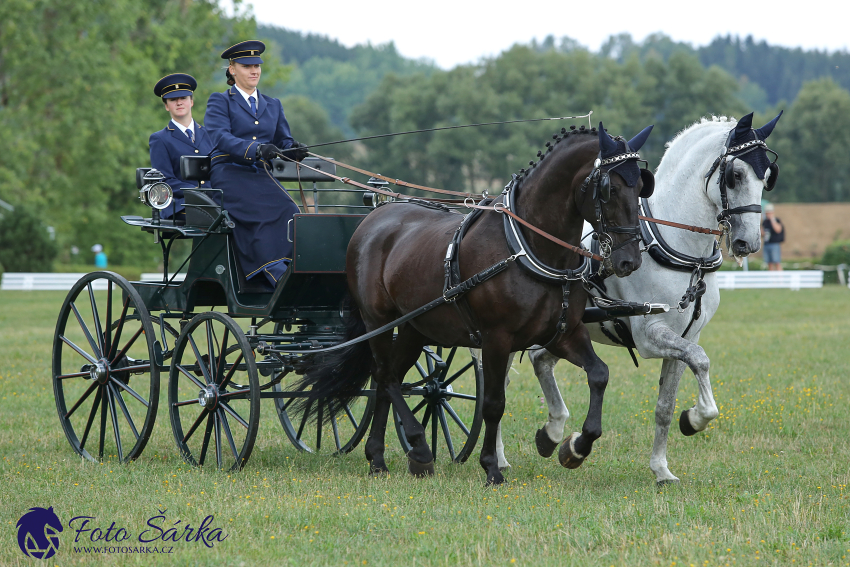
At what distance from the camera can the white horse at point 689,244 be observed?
19.5 ft

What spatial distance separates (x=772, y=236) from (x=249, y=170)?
21363 mm

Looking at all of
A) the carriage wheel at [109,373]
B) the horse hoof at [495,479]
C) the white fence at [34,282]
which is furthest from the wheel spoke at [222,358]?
the white fence at [34,282]

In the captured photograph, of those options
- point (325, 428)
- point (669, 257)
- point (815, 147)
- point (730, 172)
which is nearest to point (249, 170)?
point (325, 428)

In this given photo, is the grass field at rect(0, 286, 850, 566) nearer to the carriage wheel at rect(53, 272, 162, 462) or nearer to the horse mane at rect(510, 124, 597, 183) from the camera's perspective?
the carriage wheel at rect(53, 272, 162, 462)

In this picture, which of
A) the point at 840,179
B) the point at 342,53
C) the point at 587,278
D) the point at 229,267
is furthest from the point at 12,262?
the point at 342,53

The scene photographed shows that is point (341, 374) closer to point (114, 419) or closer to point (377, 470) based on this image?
point (377, 470)

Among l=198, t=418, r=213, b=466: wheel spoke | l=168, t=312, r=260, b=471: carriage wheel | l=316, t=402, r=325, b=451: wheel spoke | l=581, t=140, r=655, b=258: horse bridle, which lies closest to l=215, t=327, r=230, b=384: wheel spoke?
l=168, t=312, r=260, b=471: carriage wheel

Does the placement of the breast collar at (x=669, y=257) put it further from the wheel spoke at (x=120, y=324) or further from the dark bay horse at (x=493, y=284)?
the wheel spoke at (x=120, y=324)

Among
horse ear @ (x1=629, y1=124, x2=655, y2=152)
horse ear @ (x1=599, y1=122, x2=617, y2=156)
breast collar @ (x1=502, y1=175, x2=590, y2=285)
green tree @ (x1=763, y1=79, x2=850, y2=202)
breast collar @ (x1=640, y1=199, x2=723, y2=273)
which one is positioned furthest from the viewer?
green tree @ (x1=763, y1=79, x2=850, y2=202)

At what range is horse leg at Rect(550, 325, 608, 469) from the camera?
5781mm

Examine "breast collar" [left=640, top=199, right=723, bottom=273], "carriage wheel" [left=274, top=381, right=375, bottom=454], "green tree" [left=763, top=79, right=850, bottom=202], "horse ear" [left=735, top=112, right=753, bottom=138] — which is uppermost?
"green tree" [left=763, top=79, right=850, bottom=202]

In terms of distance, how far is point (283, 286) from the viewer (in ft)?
22.3

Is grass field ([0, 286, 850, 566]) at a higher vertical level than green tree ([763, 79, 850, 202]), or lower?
lower

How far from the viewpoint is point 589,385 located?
19.6 feet
